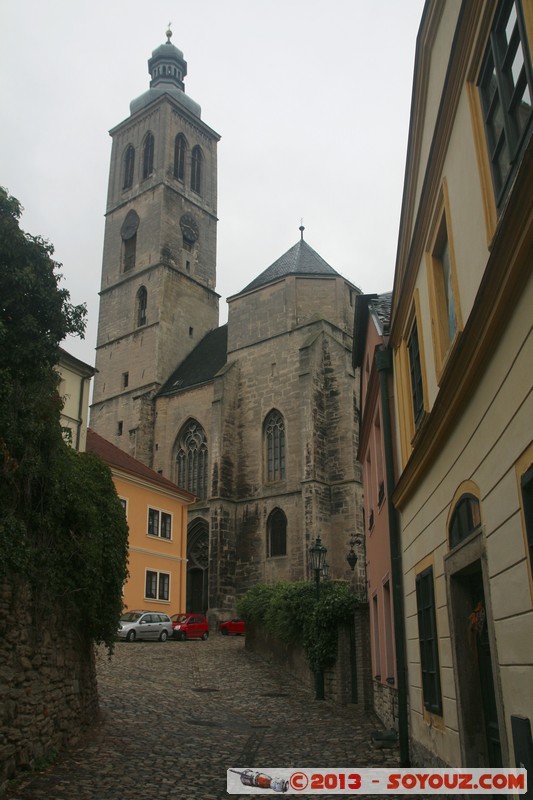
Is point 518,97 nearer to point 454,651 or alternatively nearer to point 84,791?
point 454,651

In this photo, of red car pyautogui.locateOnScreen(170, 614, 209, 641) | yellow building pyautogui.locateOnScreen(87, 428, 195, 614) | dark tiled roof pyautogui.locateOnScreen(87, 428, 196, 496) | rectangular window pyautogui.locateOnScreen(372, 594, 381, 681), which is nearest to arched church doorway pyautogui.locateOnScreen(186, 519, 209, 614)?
yellow building pyautogui.locateOnScreen(87, 428, 195, 614)

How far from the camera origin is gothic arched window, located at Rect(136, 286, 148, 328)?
155 ft

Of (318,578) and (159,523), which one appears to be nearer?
(318,578)

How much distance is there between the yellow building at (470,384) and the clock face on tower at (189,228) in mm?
43053

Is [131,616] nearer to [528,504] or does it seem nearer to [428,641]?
[428,641]

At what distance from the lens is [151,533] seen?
1165 inches

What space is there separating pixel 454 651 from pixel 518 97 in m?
4.27

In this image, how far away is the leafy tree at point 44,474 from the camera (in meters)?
8.40

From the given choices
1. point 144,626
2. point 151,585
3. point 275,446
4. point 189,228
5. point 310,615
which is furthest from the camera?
point 189,228

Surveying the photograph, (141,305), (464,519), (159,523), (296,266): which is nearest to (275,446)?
(159,523)

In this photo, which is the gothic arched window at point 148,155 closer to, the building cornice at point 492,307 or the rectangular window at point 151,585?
the rectangular window at point 151,585

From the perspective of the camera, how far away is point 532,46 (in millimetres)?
3746

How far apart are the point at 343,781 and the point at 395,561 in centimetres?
298

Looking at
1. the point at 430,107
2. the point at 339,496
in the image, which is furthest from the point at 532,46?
the point at 339,496
